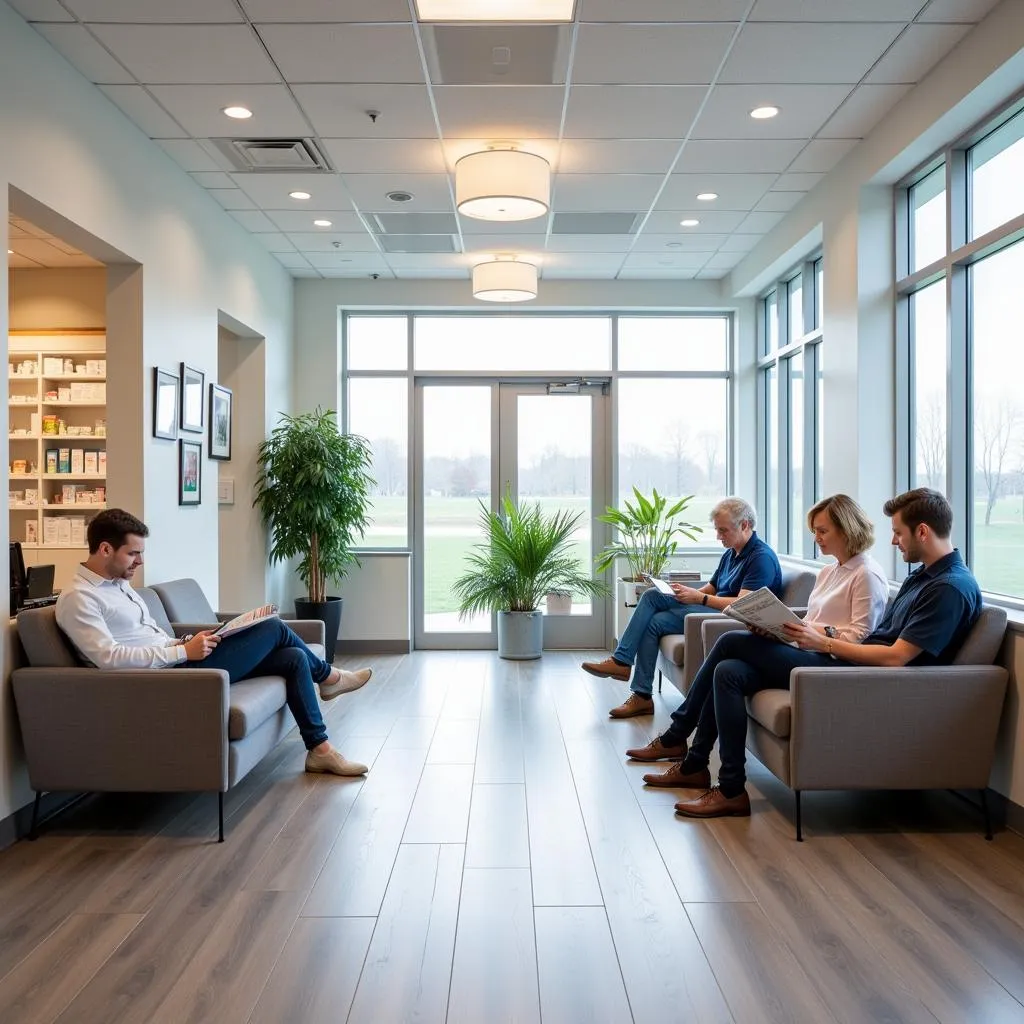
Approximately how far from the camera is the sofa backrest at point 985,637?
3.04 meters

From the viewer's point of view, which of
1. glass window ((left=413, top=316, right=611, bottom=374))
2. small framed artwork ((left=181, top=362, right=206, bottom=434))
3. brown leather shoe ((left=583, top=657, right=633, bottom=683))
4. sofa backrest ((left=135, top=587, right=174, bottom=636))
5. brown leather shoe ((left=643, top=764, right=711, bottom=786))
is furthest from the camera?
glass window ((left=413, top=316, right=611, bottom=374))

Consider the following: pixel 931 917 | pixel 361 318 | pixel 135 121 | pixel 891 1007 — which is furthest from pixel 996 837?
pixel 361 318

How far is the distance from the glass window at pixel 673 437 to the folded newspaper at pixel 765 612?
3.87 metres

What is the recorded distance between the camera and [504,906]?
253cm

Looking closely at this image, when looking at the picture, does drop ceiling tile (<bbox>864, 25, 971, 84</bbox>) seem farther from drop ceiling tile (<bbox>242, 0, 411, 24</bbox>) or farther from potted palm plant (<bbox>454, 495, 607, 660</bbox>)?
potted palm plant (<bbox>454, 495, 607, 660</bbox>)

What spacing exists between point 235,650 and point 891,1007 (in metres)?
2.46

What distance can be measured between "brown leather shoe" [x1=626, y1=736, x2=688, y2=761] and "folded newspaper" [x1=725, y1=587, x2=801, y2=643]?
2.76ft

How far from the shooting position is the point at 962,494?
3854 mm

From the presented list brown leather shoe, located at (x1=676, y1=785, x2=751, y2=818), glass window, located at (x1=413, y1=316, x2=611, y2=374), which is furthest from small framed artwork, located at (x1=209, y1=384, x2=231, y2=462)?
brown leather shoe, located at (x1=676, y1=785, x2=751, y2=818)

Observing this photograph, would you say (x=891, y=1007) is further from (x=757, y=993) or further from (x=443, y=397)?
(x=443, y=397)

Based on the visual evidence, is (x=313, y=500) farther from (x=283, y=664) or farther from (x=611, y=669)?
(x=283, y=664)

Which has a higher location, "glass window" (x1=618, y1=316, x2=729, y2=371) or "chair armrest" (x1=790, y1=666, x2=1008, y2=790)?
"glass window" (x1=618, y1=316, x2=729, y2=371)

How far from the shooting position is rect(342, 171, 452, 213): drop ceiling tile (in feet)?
15.7

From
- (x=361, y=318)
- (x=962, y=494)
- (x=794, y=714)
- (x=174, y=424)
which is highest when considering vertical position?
(x=361, y=318)
